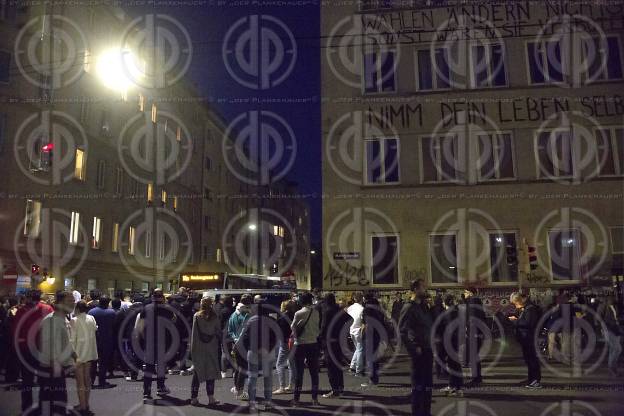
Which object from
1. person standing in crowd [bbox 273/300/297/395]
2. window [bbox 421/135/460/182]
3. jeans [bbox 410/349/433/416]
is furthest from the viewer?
window [bbox 421/135/460/182]

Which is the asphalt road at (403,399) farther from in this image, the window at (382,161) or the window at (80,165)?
the window at (80,165)

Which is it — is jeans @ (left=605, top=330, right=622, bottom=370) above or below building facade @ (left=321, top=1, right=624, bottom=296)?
below

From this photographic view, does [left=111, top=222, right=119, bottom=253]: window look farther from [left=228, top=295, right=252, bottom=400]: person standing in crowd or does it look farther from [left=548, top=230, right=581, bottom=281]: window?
[left=548, top=230, right=581, bottom=281]: window

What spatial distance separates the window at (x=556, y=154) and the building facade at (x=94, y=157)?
55.4 ft

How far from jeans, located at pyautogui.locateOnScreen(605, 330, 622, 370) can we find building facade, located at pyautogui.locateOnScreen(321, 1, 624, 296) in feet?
26.6

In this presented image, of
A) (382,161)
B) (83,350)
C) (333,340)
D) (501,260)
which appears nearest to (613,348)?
(333,340)

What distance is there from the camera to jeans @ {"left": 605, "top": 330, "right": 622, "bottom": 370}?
41.2 feet

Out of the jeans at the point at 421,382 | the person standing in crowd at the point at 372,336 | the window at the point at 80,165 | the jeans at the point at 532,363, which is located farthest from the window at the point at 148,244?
the jeans at the point at 421,382

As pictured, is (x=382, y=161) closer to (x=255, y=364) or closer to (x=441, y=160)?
(x=441, y=160)

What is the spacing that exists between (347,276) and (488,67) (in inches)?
403

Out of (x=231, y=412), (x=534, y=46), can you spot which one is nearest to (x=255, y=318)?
(x=231, y=412)

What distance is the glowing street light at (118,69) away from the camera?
32.0 m

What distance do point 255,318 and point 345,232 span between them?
12802mm

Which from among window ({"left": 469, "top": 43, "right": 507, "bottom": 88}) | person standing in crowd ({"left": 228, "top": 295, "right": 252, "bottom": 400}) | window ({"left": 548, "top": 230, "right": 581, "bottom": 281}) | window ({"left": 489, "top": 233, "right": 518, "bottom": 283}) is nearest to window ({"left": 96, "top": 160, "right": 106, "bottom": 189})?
→ window ({"left": 469, "top": 43, "right": 507, "bottom": 88})
